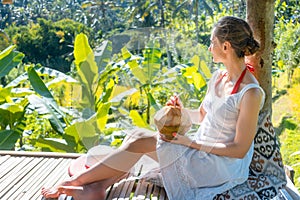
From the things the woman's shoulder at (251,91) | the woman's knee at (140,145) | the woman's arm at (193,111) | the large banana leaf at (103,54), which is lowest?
the woman's knee at (140,145)

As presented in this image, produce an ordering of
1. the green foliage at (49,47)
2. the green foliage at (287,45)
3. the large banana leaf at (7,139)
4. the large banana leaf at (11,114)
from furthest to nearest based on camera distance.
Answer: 1. the green foliage at (49,47)
2. the green foliage at (287,45)
3. the large banana leaf at (11,114)
4. the large banana leaf at (7,139)

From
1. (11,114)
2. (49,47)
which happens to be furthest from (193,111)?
Answer: (49,47)

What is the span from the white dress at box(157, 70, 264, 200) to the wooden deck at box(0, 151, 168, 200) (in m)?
0.19

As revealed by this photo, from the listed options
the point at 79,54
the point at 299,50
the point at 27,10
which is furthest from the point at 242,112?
the point at 27,10

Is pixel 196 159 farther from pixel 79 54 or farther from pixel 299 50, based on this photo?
pixel 299 50

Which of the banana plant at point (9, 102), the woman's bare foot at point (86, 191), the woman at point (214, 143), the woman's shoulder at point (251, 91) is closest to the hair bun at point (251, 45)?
the woman at point (214, 143)

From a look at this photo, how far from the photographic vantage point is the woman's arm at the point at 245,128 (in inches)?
57.9

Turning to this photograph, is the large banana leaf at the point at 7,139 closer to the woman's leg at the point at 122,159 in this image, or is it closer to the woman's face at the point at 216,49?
the woman's leg at the point at 122,159

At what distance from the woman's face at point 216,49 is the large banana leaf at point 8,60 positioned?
211 cm

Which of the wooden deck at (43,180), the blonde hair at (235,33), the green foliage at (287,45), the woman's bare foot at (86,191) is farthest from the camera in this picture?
the green foliage at (287,45)

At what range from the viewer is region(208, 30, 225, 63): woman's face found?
149 cm

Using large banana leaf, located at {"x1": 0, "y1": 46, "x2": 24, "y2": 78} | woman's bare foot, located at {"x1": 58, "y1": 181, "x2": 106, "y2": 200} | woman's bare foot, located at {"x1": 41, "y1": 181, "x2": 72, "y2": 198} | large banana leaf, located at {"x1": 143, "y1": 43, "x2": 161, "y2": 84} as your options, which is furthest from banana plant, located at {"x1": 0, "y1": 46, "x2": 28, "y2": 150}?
large banana leaf, located at {"x1": 143, "y1": 43, "x2": 161, "y2": 84}

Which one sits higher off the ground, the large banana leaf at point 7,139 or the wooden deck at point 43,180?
the wooden deck at point 43,180

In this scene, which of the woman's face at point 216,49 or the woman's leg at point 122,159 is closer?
the woman's face at point 216,49
